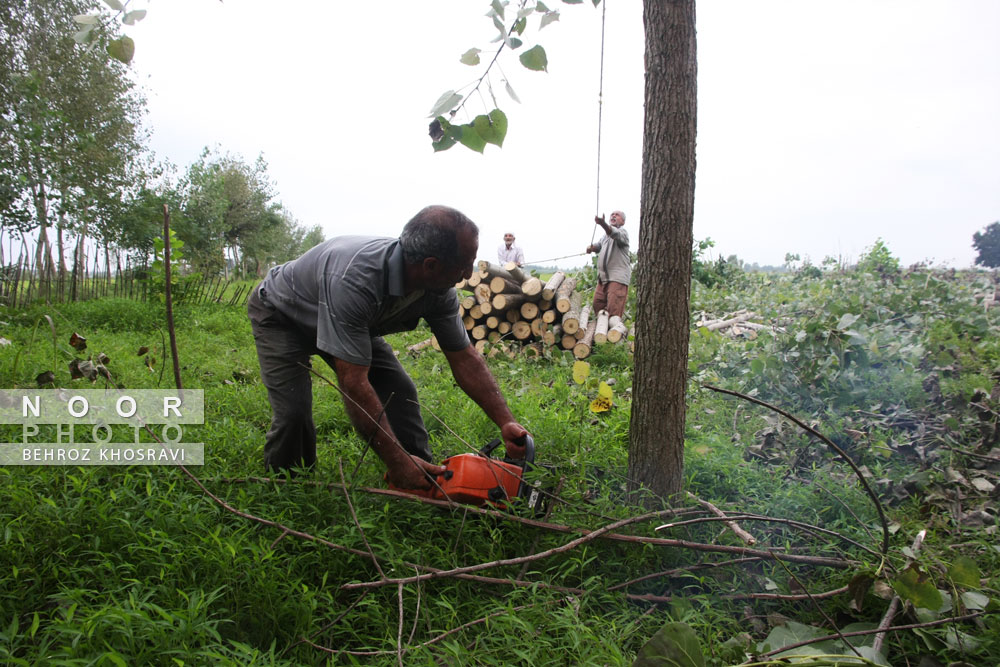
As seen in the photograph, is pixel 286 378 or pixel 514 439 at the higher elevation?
pixel 286 378

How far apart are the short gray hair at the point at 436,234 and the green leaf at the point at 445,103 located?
701mm

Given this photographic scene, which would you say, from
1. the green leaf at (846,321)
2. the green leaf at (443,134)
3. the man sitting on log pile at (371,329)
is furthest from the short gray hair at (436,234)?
the green leaf at (846,321)

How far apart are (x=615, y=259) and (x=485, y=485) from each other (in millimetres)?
6052

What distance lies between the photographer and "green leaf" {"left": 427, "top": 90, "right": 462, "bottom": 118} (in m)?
1.59

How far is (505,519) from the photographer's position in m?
2.24

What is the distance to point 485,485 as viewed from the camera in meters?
2.25

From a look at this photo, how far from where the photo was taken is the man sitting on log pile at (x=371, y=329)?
2271 mm

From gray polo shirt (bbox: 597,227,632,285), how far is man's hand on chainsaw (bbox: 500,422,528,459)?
5.59m

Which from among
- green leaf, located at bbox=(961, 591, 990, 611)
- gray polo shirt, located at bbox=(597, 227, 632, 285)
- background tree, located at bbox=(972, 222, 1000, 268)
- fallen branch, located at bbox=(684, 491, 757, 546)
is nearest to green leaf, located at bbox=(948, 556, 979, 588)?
green leaf, located at bbox=(961, 591, 990, 611)

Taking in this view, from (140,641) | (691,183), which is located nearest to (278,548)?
(140,641)

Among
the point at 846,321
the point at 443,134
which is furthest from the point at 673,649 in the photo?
the point at 846,321

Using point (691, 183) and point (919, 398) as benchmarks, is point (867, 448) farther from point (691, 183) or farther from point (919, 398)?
point (691, 183)

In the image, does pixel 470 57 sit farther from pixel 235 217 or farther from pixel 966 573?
pixel 235 217

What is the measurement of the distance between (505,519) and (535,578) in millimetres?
247
